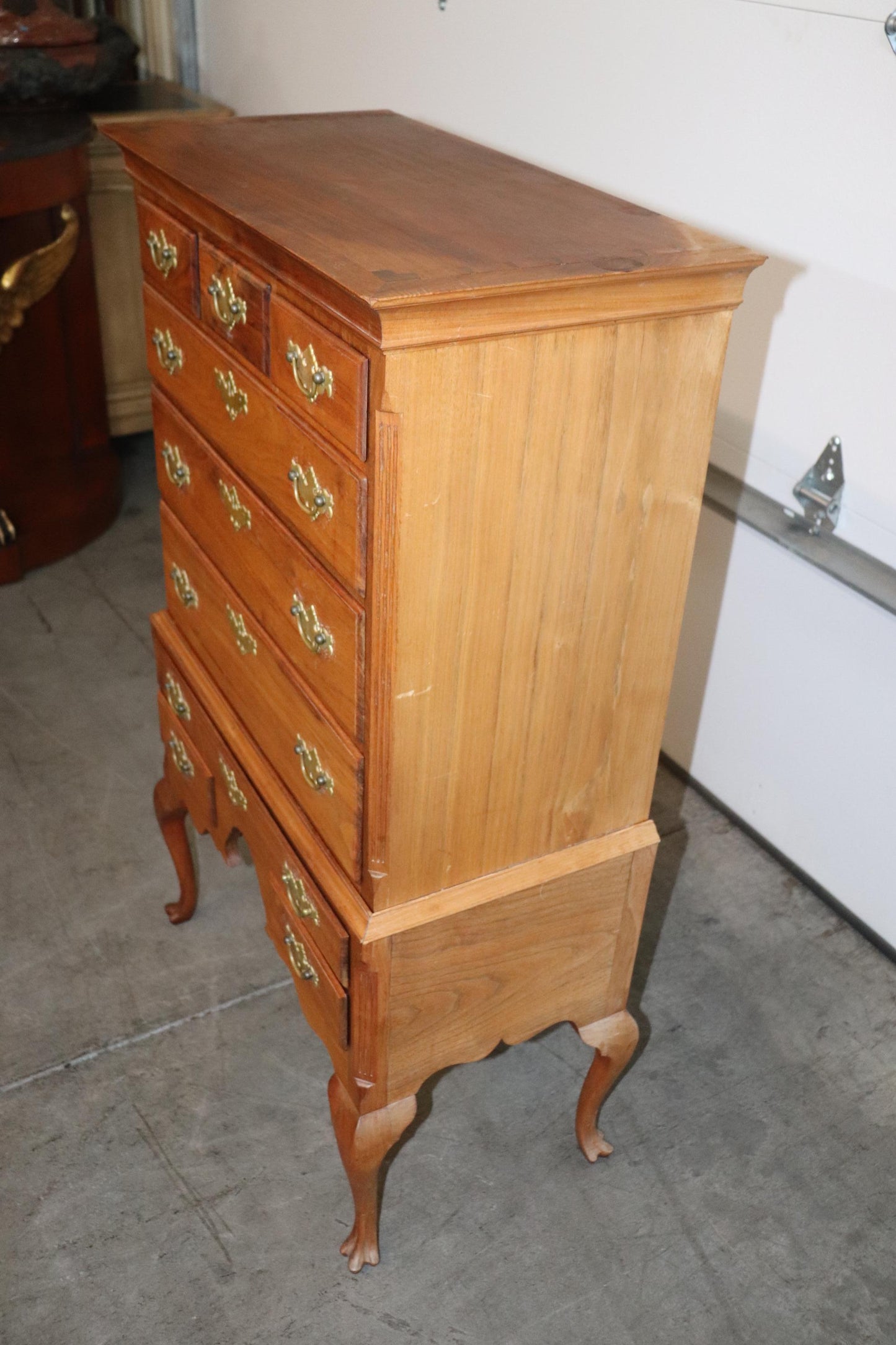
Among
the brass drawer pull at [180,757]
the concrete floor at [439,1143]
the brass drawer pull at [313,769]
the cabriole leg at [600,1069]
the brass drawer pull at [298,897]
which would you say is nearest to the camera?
the brass drawer pull at [313,769]

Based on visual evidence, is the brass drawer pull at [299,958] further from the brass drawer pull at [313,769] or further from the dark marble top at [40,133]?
the dark marble top at [40,133]

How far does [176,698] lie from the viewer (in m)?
2.14

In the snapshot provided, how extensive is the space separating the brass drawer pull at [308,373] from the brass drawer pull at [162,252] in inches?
15.1

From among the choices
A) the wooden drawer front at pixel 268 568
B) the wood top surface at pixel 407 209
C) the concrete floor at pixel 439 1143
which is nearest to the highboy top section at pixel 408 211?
the wood top surface at pixel 407 209

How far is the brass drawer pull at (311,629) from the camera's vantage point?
4.89ft

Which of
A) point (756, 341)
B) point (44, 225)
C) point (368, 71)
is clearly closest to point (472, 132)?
point (368, 71)

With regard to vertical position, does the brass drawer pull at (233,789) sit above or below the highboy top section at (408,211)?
below

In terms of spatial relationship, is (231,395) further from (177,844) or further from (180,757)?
(177,844)

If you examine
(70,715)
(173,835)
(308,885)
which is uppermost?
(308,885)

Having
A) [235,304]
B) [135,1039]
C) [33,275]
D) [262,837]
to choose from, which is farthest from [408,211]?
Result: [33,275]

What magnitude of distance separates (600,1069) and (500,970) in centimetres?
36

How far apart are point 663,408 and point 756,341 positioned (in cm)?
99

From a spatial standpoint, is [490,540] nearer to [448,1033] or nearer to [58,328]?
[448,1033]

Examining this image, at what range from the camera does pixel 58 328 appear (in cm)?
352
